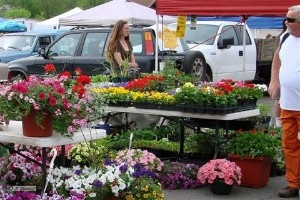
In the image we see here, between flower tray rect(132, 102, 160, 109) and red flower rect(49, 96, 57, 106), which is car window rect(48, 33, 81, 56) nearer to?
flower tray rect(132, 102, 160, 109)

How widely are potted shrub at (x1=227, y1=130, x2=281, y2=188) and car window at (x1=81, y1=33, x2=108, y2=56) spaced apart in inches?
279

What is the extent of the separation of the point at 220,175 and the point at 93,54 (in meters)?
7.77

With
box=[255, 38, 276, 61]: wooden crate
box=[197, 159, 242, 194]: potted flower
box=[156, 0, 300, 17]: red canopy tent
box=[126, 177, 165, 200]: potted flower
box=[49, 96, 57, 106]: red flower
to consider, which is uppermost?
box=[156, 0, 300, 17]: red canopy tent

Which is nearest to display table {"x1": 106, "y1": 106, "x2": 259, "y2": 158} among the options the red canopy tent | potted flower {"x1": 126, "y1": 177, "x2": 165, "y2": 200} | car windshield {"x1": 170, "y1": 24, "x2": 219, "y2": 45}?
the red canopy tent

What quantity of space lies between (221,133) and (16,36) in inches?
519

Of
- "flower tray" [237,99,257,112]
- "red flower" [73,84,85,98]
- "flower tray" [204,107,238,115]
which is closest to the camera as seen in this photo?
"red flower" [73,84,85,98]

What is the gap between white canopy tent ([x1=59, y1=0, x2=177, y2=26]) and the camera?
77.9ft

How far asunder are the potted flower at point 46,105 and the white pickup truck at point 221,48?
1053 cm

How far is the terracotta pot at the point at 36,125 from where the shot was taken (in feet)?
16.1

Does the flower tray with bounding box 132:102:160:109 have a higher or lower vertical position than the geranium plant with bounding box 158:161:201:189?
higher

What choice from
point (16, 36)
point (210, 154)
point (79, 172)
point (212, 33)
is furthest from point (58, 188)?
point (16, 36)

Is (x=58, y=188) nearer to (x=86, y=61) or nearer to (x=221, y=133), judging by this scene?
(x=221, y=133)

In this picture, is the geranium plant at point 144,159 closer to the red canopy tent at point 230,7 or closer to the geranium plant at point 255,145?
the geranium plant at point 255,145

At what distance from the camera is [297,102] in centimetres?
→ 667
